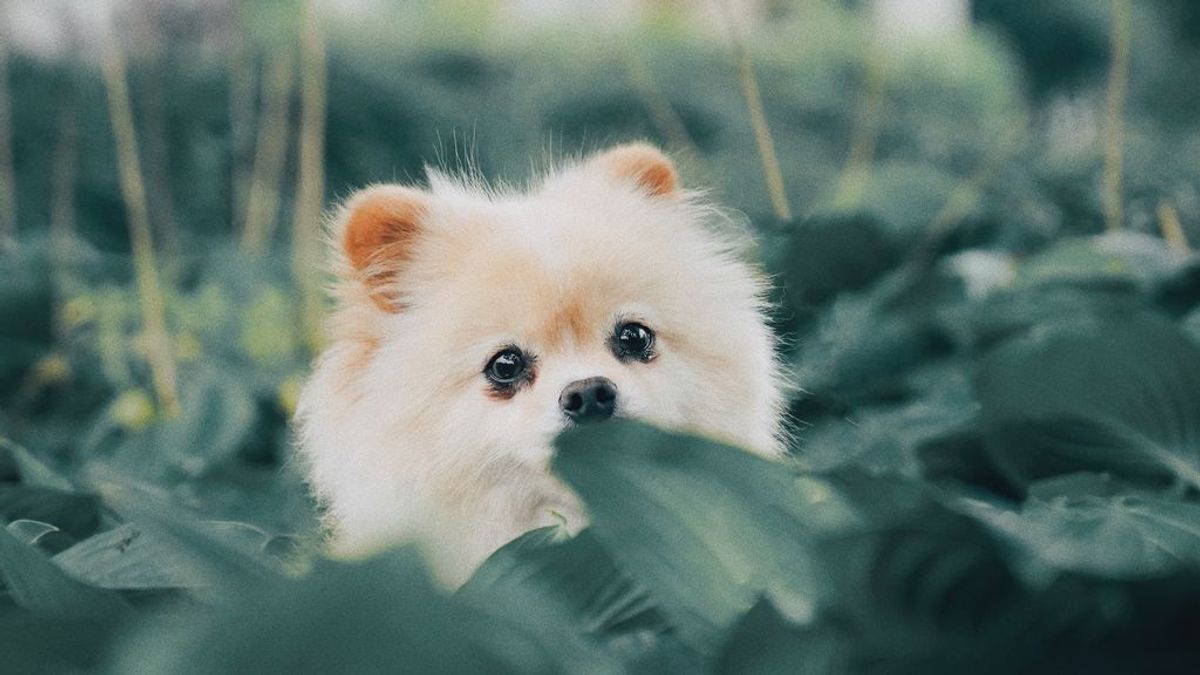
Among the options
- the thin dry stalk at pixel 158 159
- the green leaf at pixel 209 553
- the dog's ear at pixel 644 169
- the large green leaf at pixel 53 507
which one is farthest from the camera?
the thin dry stalk at pixel 158 159

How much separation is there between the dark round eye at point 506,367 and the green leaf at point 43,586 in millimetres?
645

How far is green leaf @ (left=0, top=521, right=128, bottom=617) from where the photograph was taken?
0.57 meters

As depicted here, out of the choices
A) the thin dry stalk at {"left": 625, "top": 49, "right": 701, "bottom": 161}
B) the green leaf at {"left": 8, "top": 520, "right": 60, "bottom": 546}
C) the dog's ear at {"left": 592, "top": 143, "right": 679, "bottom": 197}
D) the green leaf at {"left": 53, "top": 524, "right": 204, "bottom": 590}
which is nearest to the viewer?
the green leaf at {"left": 53, "top": 524, "right": 204, "bottom": 590}

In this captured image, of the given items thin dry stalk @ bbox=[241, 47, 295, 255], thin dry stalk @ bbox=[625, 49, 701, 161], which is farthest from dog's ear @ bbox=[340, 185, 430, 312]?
thin dry stalk @ bbox=[241, 47, 295, 255]

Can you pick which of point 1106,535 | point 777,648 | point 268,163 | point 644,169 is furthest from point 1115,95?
point 268,163

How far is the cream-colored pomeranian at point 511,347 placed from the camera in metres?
1.16

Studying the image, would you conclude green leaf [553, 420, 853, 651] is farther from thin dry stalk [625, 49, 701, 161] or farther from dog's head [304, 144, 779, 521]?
thin dry stalk [625, 49, 701, 161]

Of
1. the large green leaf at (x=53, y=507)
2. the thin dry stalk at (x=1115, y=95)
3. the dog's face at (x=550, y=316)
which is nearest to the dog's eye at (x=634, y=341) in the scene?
the dog's face at (x=550, y=316)

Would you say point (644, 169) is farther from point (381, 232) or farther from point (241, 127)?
point (241, 127)

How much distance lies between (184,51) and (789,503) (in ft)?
17.2

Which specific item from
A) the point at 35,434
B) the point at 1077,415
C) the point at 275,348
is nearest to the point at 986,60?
the point at 275,348

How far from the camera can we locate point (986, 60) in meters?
9.72

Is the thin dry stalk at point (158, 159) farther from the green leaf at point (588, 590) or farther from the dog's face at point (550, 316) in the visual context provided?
the green leaf at point (588, 590)

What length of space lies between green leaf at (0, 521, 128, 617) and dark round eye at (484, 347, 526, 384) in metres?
0.65
